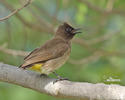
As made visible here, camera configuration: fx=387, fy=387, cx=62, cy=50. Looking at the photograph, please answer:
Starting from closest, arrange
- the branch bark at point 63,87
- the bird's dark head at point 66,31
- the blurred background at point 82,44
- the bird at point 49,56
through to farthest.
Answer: the branch bark at point 63,87 < the bird at point 49,56 < the bird's dark head at point 66,31 < the blurred background at point 82,44

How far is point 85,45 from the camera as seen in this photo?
6.02 metres

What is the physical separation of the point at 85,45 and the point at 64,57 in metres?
1.07

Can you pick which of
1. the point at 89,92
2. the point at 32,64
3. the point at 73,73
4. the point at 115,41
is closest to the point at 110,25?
the point at 115,41

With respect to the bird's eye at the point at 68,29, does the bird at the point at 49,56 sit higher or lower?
lower

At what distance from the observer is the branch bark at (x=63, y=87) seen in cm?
302

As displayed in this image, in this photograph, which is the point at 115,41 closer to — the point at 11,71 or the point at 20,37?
the point at 20,37

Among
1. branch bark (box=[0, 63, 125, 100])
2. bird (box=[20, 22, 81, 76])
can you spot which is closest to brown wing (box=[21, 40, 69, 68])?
bird (box=[20, 22, 81, 76])

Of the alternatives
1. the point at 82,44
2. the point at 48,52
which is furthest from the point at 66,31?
the point at 48,52

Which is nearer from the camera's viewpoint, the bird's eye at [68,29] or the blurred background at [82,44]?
the bird's eye at [68,29]

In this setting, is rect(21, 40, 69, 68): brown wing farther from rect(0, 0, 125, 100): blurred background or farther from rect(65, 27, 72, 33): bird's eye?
rect(0, 0, 125, 100): blurred background

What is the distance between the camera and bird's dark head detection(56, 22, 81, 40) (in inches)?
226

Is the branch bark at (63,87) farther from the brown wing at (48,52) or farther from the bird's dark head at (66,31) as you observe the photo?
the bird's dark head at (66,31)

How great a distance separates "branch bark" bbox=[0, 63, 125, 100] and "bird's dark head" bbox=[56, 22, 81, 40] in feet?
5.84

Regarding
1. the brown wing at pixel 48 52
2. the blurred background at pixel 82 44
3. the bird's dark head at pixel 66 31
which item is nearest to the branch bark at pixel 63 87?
the brown wing at pixel 48 52
